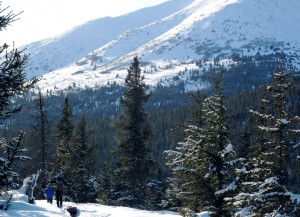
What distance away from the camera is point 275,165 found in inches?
584

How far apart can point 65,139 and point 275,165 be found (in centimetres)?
2944

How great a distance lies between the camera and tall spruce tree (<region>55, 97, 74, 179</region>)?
40562 millimetres

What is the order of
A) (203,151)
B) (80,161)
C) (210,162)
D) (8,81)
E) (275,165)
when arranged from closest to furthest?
1. (8,81)
2. (275,165)
3. (203,151)
4. (210,162)
5. (80,161)

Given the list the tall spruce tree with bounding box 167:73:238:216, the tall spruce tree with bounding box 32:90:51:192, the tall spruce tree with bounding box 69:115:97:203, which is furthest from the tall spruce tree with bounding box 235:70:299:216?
the tall spruce tree with bounding box 69:115:97:203

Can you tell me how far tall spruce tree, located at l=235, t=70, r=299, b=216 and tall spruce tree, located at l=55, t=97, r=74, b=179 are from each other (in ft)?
90.0

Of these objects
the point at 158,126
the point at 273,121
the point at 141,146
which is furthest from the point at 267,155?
the point at 158,126

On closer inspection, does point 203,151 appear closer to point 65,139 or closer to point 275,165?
point 275,165

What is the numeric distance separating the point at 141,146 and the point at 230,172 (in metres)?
16.0

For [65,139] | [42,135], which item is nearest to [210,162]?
[42,135]

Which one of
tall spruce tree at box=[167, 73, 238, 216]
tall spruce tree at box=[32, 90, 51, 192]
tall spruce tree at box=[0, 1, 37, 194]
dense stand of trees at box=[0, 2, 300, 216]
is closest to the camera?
tall spruce tree at box=[0, 1, 37, 194]

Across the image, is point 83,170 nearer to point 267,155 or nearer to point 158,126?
point 267,155

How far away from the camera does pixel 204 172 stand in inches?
770

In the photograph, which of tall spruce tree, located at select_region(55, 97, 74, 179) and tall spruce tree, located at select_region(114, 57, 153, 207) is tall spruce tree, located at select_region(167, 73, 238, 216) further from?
tall spruce tree, located at select_region(55, 97, 74, 179)

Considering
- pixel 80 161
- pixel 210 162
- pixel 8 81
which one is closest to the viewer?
pixel 8 81
